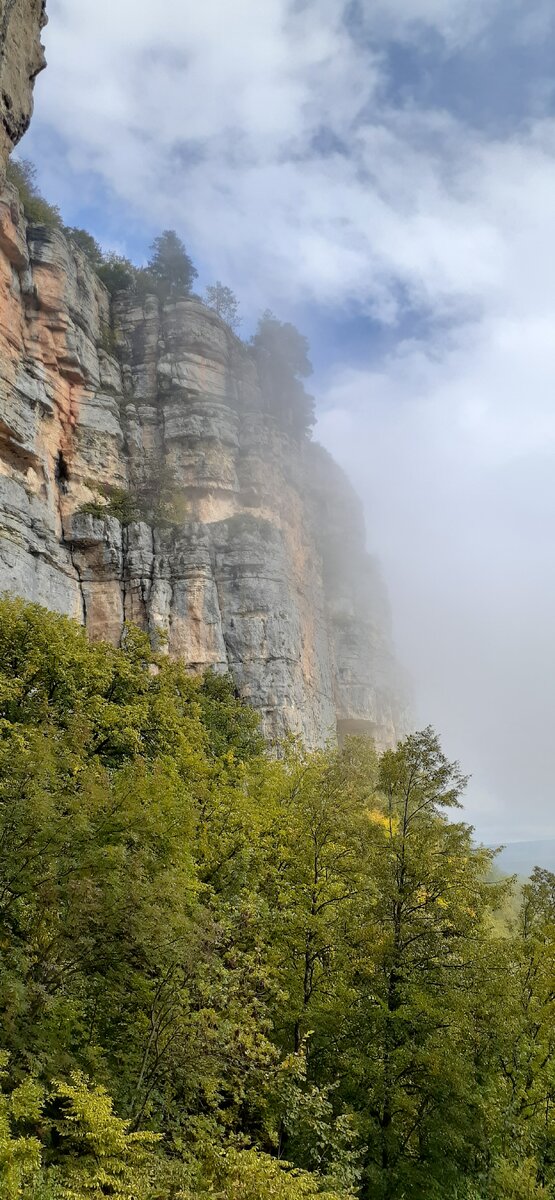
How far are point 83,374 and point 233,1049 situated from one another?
4996 cm

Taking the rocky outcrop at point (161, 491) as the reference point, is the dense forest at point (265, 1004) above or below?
below

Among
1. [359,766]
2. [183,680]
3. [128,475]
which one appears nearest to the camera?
[183,680]

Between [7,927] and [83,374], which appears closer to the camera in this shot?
[7,927]

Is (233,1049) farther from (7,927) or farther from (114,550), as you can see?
(114,550)

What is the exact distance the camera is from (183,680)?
28141 millimetres

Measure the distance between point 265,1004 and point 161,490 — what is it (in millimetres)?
46988

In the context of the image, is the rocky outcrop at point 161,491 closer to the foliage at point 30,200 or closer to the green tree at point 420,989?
the foliage at point 30,200

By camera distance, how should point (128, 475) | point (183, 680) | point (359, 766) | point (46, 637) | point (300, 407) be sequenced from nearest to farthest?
point (46, 637), point (183, 680), point (359, 766), point (128, 475), point (300, 407)

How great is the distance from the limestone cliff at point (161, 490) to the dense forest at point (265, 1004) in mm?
25158

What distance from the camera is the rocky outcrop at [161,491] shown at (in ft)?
148

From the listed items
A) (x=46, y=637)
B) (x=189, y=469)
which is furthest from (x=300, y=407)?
(x=46, y=637)

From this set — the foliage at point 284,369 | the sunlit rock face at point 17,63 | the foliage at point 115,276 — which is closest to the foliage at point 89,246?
the foliage at point 115,276

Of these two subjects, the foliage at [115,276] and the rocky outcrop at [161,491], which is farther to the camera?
the foliage at [115,276]

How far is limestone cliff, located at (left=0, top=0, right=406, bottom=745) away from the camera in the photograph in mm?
45062
